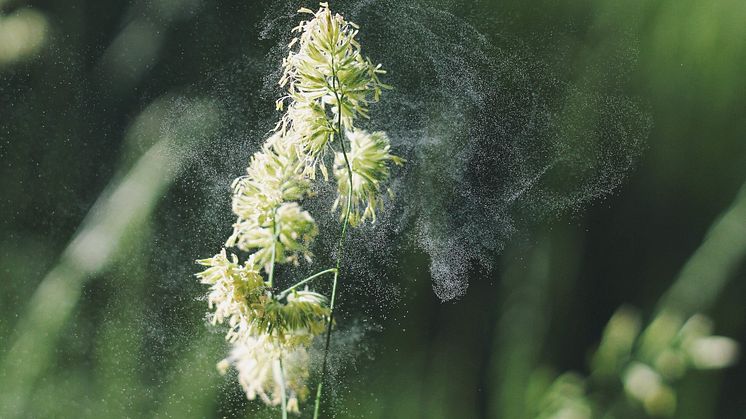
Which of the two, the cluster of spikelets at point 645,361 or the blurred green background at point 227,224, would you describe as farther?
the blurred green background at point 227,224

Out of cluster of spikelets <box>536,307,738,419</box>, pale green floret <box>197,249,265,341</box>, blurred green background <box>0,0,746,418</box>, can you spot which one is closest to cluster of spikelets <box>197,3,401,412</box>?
pale green floret <box>197,249,265,341</box>

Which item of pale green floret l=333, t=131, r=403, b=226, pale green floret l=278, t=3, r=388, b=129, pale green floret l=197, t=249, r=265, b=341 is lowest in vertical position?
pale green floret l=197, t=249, r=265, b=341

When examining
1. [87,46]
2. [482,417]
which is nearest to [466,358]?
[482,417]

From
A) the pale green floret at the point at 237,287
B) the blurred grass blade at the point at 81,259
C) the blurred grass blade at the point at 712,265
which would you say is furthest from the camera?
the blurred grass blade at the point at 81,259

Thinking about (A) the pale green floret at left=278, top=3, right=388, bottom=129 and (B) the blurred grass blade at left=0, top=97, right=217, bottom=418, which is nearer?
(A) the pale green floret at left=278, top=3, right=388, bottom=129

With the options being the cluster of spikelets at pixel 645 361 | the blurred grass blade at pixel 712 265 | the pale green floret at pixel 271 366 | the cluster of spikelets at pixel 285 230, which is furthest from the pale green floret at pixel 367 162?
the blurred grass blade at pixel 712 265

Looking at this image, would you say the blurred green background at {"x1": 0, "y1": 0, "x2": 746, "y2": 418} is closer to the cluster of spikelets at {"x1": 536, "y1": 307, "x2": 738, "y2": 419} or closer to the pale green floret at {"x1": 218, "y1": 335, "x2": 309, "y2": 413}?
the cluster of spikelets at {"x1": 536, "y1": 307, "x2": 738, "y2": 419}

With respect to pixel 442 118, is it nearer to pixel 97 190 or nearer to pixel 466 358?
pixel 466 358

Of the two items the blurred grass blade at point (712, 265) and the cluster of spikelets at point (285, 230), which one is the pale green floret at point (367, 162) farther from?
the blurred grass blade at point (712, 265)
